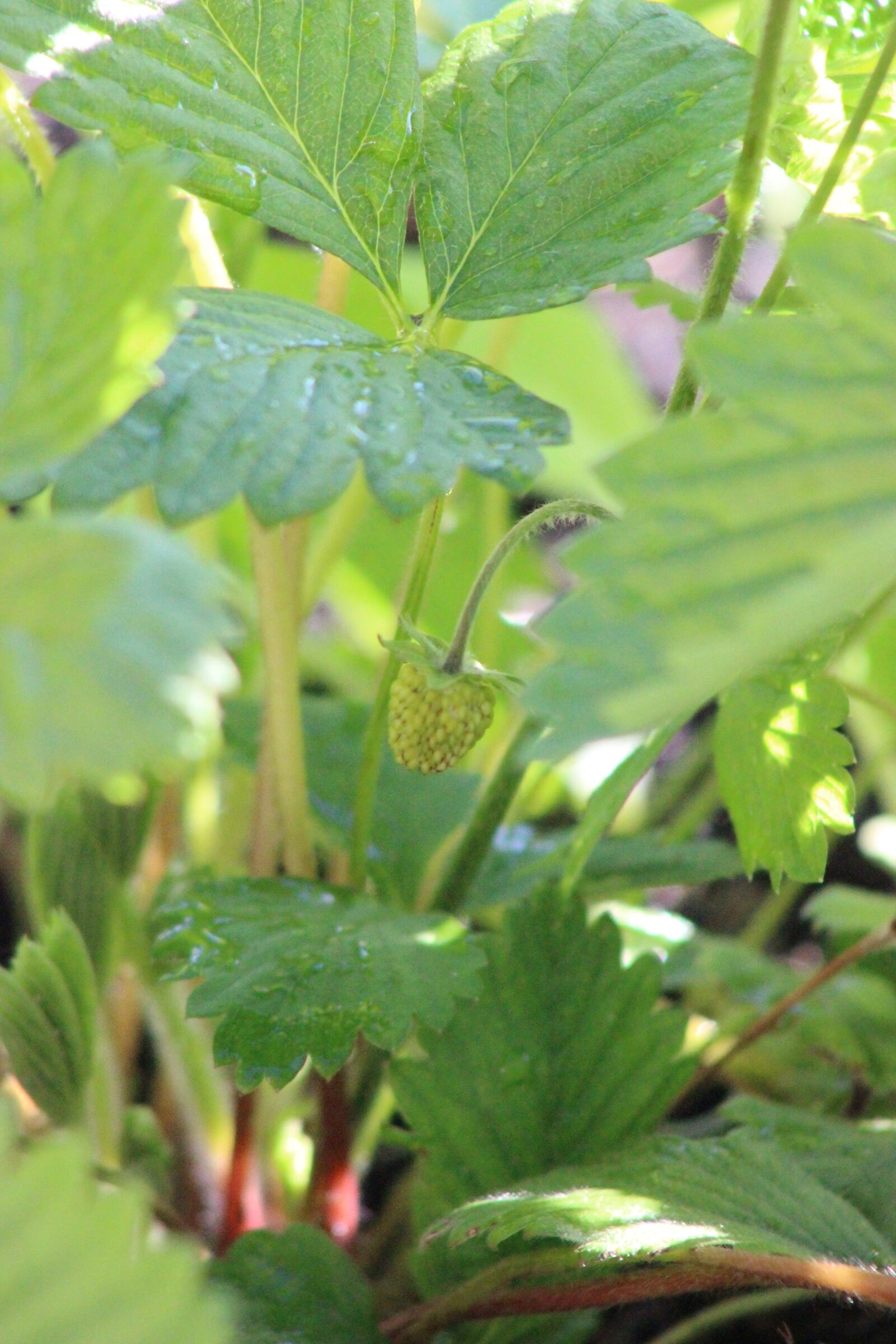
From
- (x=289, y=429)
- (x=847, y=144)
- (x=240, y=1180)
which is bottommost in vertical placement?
(x=240, y=1180)

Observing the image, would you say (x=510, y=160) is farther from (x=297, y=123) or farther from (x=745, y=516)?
(x=745, y=516)

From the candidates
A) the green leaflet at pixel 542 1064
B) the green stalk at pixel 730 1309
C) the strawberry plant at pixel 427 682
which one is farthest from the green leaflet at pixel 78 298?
the green stalk at pixel 730 1309

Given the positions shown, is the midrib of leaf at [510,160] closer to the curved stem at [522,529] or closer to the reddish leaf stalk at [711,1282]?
the curved stem at [522,529]

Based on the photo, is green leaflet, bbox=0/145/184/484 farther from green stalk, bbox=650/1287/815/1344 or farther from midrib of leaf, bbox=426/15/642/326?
green stalk, bbox=650/1287/815/1344

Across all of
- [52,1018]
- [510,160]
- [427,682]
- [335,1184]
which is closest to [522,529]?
[427,682]

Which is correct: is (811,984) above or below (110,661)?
below

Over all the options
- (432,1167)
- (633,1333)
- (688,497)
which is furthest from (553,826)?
(688,497)

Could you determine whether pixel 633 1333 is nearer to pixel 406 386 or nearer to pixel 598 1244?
pixel 598 1244

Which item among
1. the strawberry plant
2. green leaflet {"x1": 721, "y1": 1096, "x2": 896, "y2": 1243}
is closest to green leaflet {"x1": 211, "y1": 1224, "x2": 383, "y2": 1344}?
the strawberry plant
